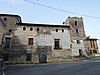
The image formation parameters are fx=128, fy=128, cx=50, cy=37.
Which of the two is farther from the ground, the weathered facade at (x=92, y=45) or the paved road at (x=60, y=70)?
the weathered facade at (x=92, y=45)

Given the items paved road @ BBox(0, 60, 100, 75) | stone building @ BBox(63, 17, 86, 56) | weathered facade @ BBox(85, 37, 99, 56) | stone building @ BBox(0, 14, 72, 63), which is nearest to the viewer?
paved road @ BBox(0, 60, 100, 75)

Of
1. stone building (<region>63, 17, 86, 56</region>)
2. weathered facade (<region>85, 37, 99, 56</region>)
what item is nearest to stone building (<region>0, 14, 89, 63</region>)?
stone building (<region>63, 17, 86, 56</region>)

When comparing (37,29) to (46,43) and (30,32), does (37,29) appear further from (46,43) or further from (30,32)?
(46,43)

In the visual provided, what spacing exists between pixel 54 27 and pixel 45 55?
21.6ft

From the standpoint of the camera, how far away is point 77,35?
29.4 meters

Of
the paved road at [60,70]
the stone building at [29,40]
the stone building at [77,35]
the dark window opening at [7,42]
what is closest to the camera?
the paved road at [60,70]

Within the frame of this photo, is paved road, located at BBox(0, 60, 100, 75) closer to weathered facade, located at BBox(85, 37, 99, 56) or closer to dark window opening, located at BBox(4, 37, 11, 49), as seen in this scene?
dark window opening, located at BBox(4, 37, 11, 49)

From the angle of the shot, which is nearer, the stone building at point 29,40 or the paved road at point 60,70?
the paved road at point 60,70

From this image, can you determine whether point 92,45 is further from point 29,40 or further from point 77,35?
point 29,40

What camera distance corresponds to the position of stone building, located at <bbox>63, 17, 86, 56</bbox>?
1101 inches

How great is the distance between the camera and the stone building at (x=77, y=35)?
91.8 feet

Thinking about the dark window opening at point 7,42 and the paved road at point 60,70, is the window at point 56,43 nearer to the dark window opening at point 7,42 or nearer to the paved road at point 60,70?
the dark window opening at point 7,42

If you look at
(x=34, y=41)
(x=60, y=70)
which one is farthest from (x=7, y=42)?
(x=60, y=70)

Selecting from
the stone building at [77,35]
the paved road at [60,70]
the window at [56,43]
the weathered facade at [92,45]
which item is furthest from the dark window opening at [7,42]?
the weathered facade at [92,45]
